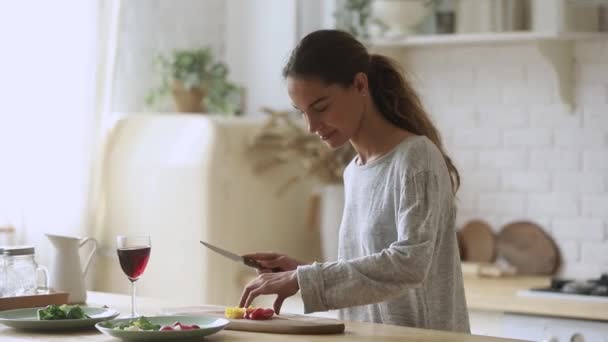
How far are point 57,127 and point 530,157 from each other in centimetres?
194

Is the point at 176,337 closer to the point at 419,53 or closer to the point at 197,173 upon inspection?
the point at 197,173

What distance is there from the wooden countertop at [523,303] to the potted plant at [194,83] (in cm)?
136

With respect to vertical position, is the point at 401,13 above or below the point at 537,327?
above

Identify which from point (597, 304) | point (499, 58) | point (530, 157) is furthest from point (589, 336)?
point (499, 58)

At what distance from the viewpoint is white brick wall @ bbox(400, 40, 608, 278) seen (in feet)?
13.3

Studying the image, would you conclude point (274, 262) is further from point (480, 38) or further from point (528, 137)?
point (528, 137)

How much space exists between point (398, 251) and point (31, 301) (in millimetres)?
964

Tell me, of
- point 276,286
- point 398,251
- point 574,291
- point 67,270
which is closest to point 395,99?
point 398,251

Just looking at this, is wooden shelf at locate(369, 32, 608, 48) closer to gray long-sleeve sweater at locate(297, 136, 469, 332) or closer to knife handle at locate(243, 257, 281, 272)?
gray long-sleeve sweater at locate(297, 136, 469, 332)

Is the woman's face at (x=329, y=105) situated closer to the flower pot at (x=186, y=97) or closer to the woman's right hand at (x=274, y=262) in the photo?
the woman's right hand at (x=274, y=262)

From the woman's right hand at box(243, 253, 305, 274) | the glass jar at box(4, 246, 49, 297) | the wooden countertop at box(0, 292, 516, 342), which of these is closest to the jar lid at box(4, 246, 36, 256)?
the glass jar at box(4, 246, 49, 297)

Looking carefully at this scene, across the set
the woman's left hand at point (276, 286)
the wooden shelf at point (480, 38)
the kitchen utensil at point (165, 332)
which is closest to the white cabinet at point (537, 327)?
the wooden shelf at point (480, 38)

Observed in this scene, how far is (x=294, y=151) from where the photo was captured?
14.6ft

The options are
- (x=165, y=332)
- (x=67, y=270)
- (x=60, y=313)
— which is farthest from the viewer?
(x=67, y=270)
